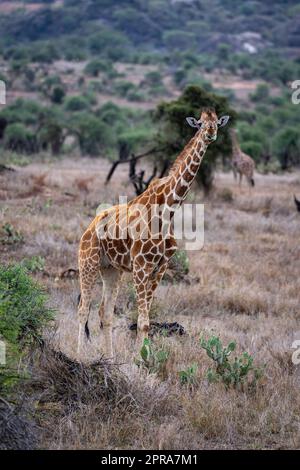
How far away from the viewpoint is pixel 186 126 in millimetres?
20156

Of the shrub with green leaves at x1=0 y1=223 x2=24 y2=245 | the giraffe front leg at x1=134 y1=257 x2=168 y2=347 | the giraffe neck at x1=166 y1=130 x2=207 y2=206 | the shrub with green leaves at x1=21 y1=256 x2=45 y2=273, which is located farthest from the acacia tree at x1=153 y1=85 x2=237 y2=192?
the giraffe front leg at x1=134 y1=257 x2=168 y2=347

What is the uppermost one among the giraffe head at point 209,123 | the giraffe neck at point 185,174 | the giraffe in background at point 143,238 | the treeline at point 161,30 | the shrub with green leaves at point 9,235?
the treeline at point 161,30

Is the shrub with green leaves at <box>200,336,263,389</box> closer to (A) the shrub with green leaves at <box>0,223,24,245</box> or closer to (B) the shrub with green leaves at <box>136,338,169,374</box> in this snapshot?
(B) the shrub with green leaves at <box>136,338,169,374</box>

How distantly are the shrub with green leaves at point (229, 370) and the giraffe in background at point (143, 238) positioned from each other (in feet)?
2.69

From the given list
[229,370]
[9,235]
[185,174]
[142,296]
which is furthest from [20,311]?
[9,235]

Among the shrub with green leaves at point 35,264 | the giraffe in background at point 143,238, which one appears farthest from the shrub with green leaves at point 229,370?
the shrub with green leaves at point 35,264

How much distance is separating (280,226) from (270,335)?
7.78m

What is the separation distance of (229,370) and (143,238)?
149 cm

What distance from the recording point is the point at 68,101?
49719mm

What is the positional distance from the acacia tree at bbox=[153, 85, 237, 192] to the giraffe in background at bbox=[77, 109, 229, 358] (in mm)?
12134

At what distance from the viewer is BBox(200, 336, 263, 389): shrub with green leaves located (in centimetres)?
Answer: 696

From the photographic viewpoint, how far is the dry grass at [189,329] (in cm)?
589

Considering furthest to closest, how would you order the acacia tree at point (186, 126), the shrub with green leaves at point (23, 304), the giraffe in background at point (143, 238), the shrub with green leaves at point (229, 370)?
1. the acacia tree at point (186, 126)
2. the giraffe in background at point (143, 238)
3. the shrub with green leaves at point (229, 370)
4. the shrub with green leaves at point (23, 304)

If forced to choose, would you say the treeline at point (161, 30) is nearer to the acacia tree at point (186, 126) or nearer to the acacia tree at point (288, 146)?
the acacia tree at point (288, 146)
